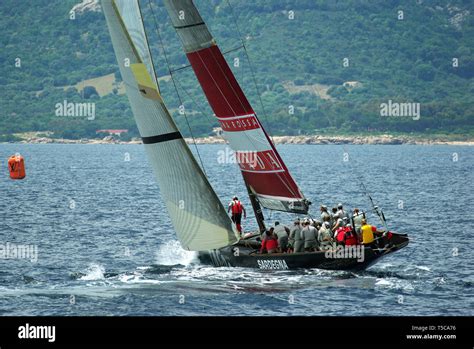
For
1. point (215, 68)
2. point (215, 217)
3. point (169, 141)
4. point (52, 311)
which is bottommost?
point (52, 311)

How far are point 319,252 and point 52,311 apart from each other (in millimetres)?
10043

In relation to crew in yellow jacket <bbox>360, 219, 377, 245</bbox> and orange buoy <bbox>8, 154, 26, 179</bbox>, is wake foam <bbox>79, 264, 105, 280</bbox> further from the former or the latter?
crew in yellow jacket <bbox>360, 219, 377, 245</bbox>

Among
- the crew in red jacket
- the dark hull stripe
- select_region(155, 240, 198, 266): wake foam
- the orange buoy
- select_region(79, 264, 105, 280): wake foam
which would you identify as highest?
the dark hull stripe

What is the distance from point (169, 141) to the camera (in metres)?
35.2

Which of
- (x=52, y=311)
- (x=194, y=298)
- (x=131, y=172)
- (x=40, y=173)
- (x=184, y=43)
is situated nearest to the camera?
(x=52, y=311)

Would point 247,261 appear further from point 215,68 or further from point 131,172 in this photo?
point 131,172

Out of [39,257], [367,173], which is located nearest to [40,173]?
[367,173]
